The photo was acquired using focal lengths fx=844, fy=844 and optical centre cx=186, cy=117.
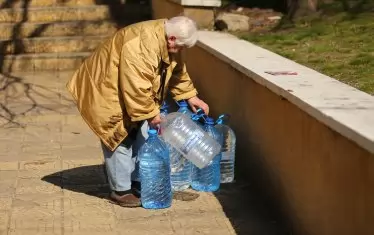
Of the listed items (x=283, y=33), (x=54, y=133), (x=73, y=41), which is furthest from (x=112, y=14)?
(x=54, y=133)

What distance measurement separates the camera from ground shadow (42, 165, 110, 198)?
21.0ft

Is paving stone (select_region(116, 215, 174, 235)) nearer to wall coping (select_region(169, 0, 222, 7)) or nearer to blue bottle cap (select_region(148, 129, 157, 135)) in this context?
blue bottle cap (select_region(148, 129, 157, 135))

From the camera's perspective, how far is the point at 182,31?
18.3ft

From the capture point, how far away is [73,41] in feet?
39.2

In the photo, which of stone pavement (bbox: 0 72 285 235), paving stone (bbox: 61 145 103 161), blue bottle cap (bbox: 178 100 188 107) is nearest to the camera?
stone pavement (bbox: 0 72 285 235)

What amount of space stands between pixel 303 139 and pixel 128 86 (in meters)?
1.20

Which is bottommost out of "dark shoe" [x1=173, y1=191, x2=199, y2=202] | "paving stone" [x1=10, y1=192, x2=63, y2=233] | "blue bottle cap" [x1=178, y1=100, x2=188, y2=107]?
"dark shoe" [x1=173, y1=191, x2=199, y2=202]

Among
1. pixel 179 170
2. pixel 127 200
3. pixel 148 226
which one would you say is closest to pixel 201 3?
pixel 179 170

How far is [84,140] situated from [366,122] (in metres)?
4.04

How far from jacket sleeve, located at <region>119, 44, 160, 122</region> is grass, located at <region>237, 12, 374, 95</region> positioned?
72.8 inches

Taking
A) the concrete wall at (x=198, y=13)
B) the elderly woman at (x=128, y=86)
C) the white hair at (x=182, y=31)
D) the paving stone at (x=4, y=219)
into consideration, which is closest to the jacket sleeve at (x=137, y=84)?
the elderly woman at (x=128, y=86)

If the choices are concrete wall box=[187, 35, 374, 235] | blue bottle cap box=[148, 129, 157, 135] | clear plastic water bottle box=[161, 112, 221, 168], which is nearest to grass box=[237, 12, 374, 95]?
concrete wall box=[187, 35, 374, 235]

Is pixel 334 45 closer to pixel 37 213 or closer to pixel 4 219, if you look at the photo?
pixel 37 213

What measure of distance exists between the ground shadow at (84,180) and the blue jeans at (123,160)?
294 millimetres
